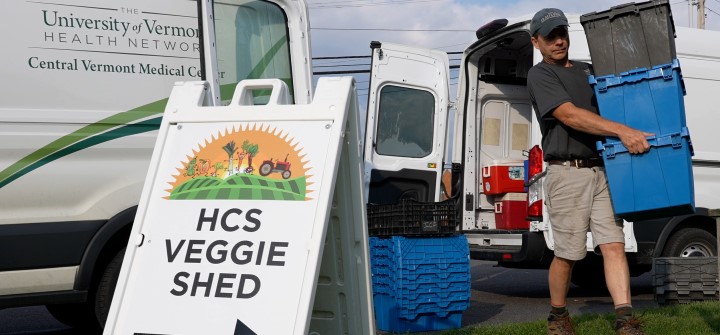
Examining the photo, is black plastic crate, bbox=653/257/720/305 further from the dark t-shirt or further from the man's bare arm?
the man's bare arm

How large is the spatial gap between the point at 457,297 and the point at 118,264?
235cm

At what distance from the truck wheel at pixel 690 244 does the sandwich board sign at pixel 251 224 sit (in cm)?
513

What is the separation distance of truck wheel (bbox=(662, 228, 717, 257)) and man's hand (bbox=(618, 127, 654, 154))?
3875 mm

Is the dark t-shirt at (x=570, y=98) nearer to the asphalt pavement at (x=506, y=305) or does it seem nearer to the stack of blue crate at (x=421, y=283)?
the stack of blue crate at (x=421, y=283)

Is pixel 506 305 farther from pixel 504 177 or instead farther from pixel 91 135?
pixel 91 135

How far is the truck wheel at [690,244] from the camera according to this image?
855 centimetres

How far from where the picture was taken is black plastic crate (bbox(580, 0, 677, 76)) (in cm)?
498

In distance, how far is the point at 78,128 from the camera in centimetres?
589

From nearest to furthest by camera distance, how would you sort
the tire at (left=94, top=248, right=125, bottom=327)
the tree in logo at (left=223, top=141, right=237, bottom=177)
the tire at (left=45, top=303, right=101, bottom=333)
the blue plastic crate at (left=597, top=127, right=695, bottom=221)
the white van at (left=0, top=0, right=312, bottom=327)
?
the tree in logo at (left=223, top=141, right=237, bottom=177)
the blue plastic crate at (left=597, top=127, right=695, bottom=221)
the white van at (left=0, top=0, right=312, bottom=327)
the tire at (left=94, top=248, right=125, bottom=327)
the tire at (left=45, top=303, right=101, bottom=333)

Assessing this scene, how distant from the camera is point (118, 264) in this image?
6.21 metres

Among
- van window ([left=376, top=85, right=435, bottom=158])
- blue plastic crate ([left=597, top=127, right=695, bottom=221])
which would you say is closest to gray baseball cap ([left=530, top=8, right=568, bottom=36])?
blue plastic crate ([left=597, top=127, right=695, bottom=221])

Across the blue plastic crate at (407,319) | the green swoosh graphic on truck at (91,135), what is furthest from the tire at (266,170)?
the blue plastic crate at (407,319)

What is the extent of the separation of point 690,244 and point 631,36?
4.16m

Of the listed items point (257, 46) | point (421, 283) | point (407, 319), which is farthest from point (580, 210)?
point (257, 46)
